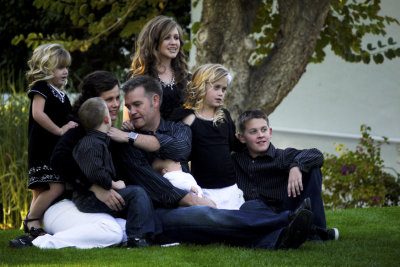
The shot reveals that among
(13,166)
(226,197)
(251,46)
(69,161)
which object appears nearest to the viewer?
(69,161)

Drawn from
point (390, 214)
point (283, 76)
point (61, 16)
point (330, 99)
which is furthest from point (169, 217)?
point (61, 16)

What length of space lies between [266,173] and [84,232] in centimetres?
145

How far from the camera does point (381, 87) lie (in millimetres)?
9406

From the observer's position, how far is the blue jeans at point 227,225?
4441 millimetres

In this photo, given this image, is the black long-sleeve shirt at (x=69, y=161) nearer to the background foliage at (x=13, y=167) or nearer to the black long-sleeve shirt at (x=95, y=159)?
the black long-sleeve shirt at (x=95, y=159)

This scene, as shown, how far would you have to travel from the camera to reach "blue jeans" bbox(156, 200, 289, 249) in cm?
444

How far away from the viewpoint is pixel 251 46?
721 centimetres

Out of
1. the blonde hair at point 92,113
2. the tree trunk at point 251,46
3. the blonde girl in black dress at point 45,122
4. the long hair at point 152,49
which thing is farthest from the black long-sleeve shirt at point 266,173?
the tree trunk at point 251,46

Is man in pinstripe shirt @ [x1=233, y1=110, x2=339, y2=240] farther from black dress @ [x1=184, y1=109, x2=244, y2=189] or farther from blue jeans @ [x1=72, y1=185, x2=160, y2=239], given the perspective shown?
blue jeans @ [x1=72, y1=185, x2=160, y2=239]

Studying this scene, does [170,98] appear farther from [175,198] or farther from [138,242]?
[138,242]

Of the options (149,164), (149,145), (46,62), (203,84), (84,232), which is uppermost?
(46,62)

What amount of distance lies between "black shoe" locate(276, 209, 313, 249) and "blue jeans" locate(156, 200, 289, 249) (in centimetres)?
6

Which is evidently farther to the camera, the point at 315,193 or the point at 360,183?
A: the point at 360,183

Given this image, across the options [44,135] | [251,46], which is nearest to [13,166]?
[44,135]
